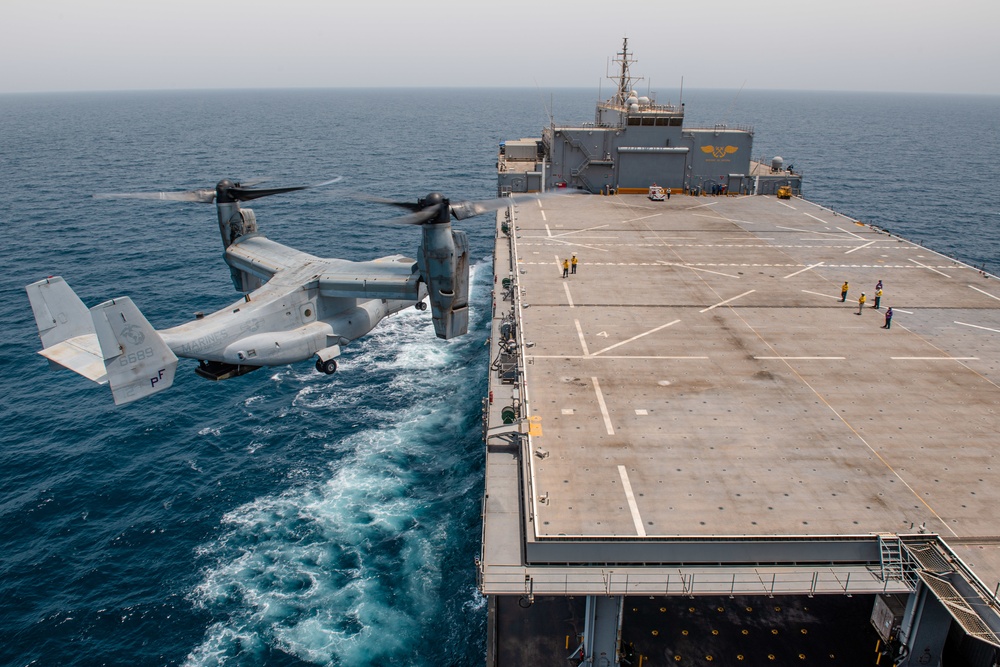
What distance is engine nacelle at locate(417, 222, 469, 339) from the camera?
2731 centimetres

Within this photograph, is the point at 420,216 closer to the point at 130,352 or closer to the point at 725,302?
the point at 130,352

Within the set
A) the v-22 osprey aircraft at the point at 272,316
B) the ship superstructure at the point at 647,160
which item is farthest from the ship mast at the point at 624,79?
the v-22 osprey aircraft at the point at 272,316

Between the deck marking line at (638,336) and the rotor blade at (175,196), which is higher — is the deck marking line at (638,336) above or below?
below

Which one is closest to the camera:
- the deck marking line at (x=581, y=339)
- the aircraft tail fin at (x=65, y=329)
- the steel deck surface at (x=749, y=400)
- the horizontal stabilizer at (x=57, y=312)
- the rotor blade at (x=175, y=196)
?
the steel deck surface at (x=749, y=400)

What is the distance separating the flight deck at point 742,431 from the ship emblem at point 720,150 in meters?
23.7

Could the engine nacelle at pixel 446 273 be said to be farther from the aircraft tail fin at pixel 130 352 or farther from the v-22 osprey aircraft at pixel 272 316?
the aircraft tail fin at pixel 130 352

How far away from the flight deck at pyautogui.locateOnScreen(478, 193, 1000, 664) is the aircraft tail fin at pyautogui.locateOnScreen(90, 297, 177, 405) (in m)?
13.4

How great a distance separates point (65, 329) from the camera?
89.6 feet

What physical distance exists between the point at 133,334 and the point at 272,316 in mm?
6121

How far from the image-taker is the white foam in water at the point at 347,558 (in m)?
25.4

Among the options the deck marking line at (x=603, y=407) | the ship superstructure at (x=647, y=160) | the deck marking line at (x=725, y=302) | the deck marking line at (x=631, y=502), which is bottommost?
the deck marking line at (x=631, y=502)

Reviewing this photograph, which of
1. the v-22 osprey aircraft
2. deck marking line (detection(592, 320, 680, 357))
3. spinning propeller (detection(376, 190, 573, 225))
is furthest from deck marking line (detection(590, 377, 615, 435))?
spinning propeller (detection(376, 190, 573, 225))

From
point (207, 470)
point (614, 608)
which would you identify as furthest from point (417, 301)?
point (614, 608)

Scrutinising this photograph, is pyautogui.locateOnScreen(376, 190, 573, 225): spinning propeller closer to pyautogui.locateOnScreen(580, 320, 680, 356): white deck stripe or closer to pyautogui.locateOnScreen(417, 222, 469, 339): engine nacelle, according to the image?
pyautogui.locateOnScreen(417, 222, 469, 339): engine nacelle
